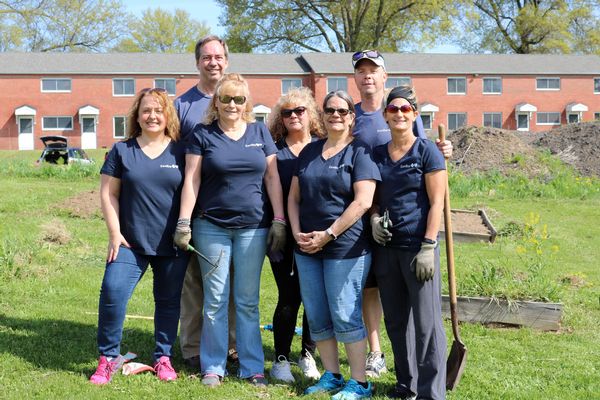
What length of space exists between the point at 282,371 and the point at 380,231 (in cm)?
143

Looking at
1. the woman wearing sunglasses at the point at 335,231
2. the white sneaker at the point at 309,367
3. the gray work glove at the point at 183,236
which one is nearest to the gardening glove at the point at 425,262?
the woman wearing sunglasses at the point at 335,231

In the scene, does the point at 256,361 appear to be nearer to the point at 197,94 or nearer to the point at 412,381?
the point at 412,381

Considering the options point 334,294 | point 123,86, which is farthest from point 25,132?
point 334,294

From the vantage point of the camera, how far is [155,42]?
230 ft

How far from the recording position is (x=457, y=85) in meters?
50.4

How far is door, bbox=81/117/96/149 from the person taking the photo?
46.9 metres

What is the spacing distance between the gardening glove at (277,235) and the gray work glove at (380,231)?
68cm

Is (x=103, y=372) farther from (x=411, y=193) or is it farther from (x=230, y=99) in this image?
(x=411, y=193)

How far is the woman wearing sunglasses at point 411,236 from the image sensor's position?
4.34 metres

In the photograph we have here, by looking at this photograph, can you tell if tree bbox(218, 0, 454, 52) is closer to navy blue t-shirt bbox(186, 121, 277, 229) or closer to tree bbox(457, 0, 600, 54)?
tree bbox(457, 0, 600, 54)

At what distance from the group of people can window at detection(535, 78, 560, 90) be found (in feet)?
164

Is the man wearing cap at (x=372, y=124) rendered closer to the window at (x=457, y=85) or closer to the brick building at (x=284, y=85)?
the brick building at (x=284, y=85)

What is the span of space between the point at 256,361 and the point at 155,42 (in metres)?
68.9

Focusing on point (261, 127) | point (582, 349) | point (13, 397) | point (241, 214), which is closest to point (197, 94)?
point (261, 127)
